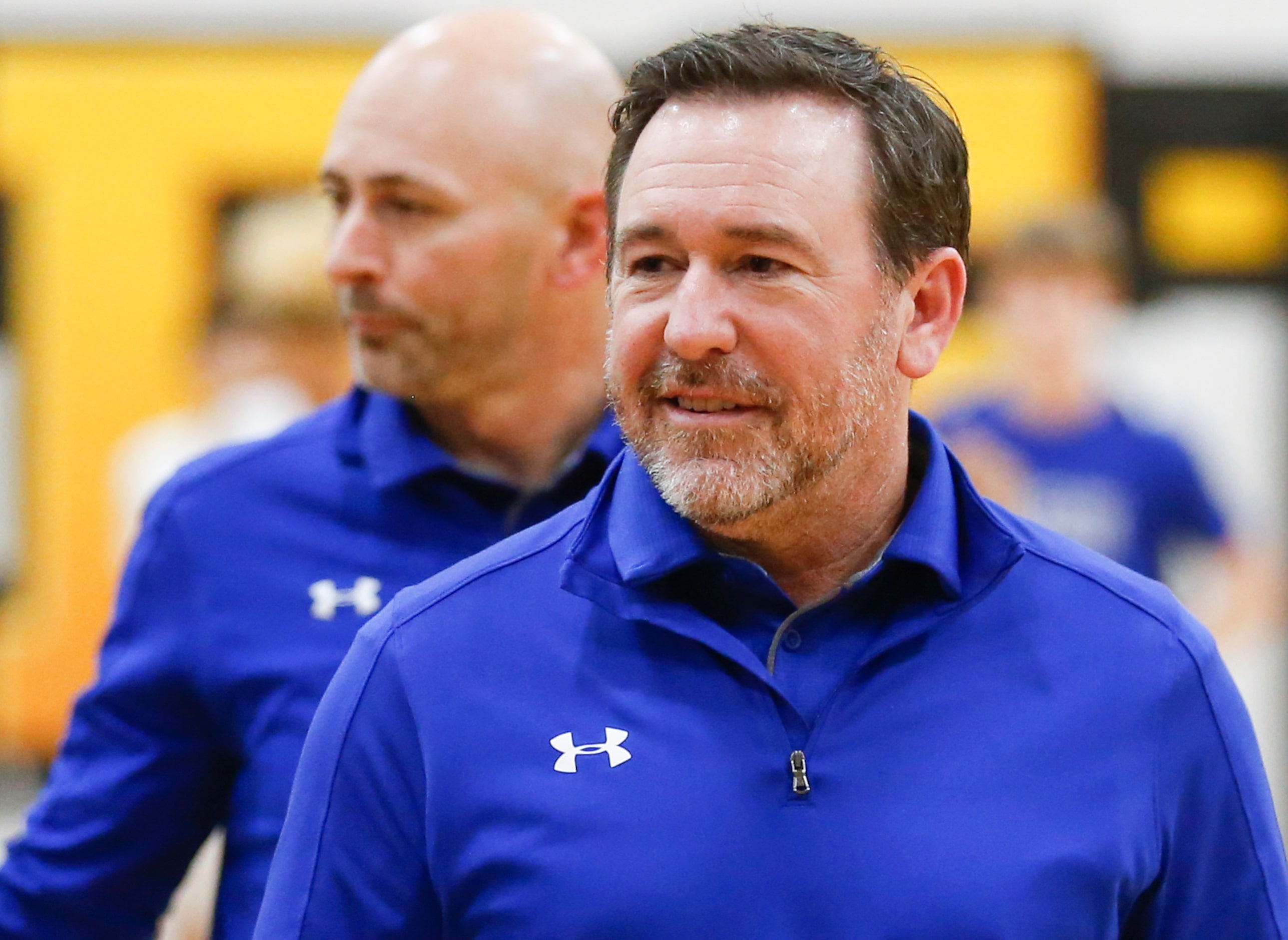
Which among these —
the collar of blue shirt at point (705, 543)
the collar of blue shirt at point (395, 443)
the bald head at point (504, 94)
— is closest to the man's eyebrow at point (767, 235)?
the collar of blue shirt at point (705, 543)

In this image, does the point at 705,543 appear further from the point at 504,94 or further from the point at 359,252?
the point at 504,94

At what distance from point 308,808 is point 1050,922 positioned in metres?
0.72

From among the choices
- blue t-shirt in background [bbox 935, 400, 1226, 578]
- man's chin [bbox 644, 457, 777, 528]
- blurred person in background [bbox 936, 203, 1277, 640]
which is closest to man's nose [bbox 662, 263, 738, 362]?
man's chin [bbox 644, 457, 777, 528]

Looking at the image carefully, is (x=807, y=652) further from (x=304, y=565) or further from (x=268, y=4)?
(x=268, y=4)

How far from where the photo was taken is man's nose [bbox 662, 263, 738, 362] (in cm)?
185

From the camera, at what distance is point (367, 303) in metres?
2.51

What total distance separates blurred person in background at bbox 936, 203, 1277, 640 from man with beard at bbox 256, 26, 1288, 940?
318cm

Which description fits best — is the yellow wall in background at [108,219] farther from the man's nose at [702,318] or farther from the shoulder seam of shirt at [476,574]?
the man's nose at [702,318]

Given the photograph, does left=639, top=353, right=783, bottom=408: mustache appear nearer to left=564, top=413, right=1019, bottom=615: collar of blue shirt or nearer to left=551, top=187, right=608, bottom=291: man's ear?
left=564, top=413, right=1019, bottom=615: collar of blue shirt

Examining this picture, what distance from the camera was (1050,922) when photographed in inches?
68.9

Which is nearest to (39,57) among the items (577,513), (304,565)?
(304,565)

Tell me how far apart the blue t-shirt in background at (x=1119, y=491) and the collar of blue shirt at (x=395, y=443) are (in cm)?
285

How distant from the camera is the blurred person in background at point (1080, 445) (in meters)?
5.20

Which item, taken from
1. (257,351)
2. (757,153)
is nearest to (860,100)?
(757,153)
